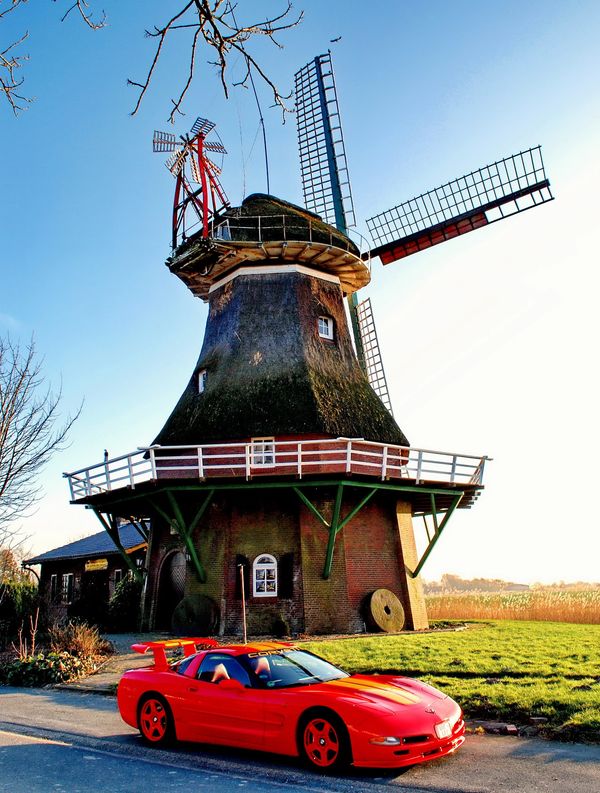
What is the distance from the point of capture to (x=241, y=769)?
6.53m

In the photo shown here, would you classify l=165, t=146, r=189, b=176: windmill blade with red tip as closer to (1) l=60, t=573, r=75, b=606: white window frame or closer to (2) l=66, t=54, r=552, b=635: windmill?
(2) l=66, t=54, r=552, b=635: windmill

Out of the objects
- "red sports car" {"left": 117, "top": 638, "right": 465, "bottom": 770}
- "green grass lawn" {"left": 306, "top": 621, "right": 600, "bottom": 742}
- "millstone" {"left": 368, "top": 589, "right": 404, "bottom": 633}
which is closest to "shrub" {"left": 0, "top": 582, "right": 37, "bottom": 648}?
"green grass lawn" {"left": 306, "top": 621, "right": 600, "bottom": 742}

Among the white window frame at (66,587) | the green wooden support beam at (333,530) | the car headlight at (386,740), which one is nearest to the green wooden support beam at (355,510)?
the green wooden support beam at (333,530)

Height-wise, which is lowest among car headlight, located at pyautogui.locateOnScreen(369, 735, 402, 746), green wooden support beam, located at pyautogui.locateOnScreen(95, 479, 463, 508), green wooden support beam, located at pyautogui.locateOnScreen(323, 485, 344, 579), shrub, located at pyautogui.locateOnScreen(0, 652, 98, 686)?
car headlight, located at pyautogui.locateOnScreen(369, 735, 402, 746)

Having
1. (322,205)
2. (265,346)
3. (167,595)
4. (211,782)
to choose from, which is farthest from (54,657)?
(322,205)

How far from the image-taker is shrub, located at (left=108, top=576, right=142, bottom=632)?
2211 centimetres

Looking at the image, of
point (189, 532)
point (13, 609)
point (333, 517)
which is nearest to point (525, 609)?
point (333, 517)

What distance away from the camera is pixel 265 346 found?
2055 cm

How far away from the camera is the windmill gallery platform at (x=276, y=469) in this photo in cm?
1734

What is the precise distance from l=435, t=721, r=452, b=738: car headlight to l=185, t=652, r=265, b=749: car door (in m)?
1.77

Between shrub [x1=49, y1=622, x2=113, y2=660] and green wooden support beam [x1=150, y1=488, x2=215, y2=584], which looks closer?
shrub [x1=49, y1=622, x2=113, y2=660]

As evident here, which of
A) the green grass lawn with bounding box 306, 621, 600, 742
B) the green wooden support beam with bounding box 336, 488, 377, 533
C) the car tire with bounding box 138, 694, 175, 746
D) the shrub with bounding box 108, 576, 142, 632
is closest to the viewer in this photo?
the car tire with bounding box 138, 694, 175, 746

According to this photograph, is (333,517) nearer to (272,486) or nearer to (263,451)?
(272,486)

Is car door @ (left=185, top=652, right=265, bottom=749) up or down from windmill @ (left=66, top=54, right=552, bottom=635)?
down
